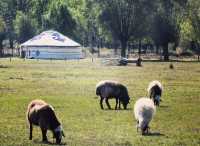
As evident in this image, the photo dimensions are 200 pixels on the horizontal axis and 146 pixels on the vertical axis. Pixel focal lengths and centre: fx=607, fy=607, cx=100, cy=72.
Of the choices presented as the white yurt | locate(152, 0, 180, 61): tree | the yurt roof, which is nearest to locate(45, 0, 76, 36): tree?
the yurt roof

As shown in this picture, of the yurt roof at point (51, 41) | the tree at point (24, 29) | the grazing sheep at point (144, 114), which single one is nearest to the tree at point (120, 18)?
the yurt roof at point (51, 41)

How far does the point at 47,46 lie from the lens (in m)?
132

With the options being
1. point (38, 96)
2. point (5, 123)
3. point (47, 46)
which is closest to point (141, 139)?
point (5, 123)

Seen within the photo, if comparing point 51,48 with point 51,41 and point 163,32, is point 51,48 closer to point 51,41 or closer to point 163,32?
point 51,41

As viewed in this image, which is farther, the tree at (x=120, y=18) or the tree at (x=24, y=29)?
the tree at (x=24, y=29)

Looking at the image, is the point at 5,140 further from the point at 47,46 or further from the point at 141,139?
the point at 47,46

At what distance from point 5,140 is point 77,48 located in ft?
360

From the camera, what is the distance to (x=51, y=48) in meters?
131

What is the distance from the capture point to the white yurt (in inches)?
5182

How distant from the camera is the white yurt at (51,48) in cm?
13162

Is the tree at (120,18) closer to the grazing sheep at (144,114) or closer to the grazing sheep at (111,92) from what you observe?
the grazing sheep at (111,92)

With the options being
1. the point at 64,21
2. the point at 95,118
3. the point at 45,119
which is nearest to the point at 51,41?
the point at 64,21

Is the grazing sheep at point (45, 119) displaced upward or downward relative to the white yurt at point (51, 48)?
upward

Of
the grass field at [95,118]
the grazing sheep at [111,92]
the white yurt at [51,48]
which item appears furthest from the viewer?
the white yurt at [51,48]
